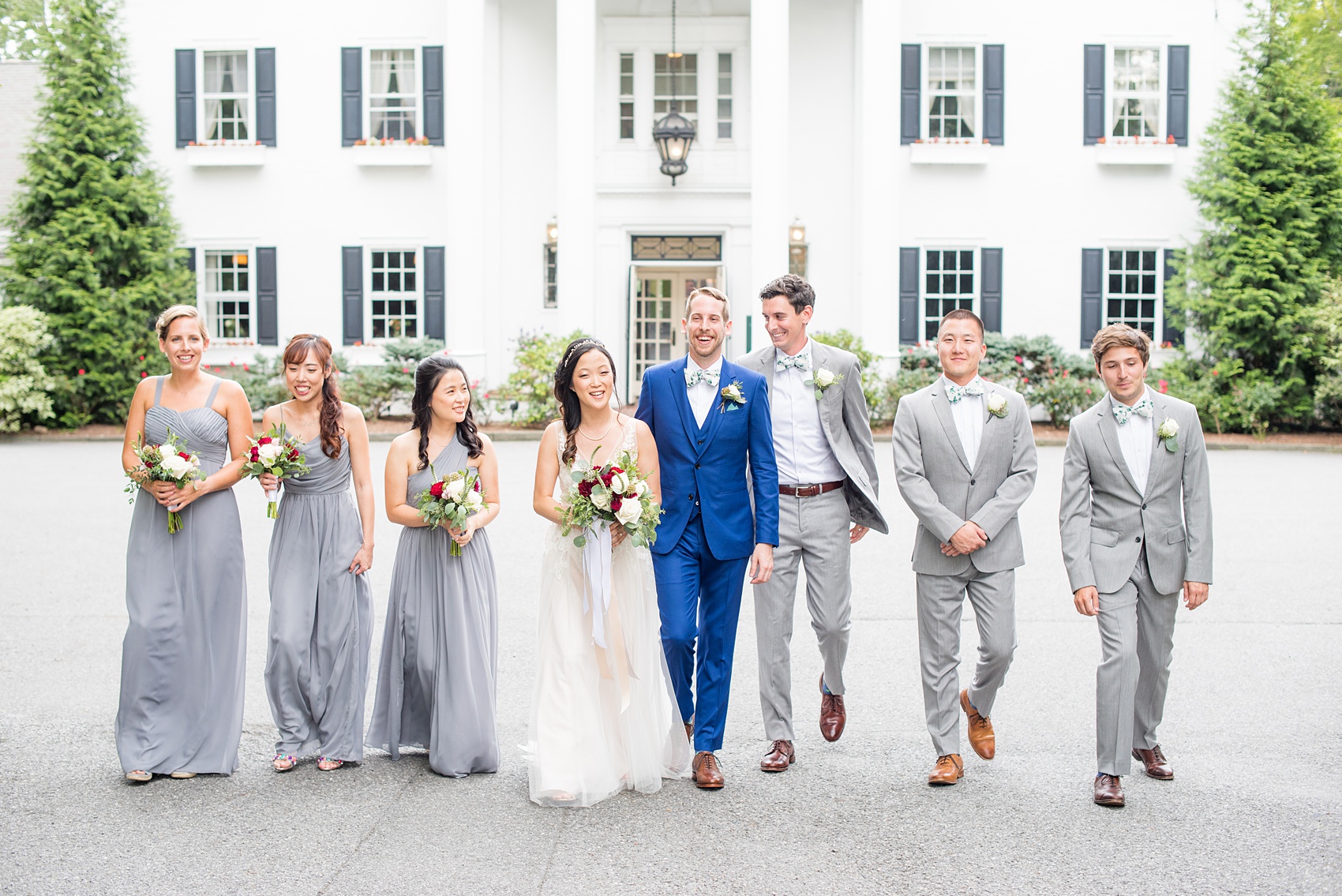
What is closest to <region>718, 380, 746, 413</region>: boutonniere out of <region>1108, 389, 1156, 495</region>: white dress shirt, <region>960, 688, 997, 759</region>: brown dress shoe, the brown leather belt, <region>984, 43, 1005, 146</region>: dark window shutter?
the brown leather belt

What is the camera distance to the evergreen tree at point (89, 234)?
2078cm

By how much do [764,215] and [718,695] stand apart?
16523mm

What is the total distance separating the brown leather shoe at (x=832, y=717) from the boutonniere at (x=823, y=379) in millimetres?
1383

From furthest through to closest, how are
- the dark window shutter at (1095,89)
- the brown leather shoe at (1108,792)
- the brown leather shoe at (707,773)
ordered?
1. the dark window shutter at (1095,89)
2. the brown leather shoe at (707,773)
3. the brown leather shoe at (1108,792)

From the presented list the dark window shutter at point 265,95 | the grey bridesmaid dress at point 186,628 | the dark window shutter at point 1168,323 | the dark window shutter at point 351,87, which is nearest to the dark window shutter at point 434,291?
the dark window shutter at point 351,87

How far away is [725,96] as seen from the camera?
22.7 meters

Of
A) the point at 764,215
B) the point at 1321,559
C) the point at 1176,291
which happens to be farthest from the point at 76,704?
the point at 1176,291

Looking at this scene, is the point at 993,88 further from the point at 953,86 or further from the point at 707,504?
the point at 707,504

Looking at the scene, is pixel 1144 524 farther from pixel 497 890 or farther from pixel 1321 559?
pixel 1321 559

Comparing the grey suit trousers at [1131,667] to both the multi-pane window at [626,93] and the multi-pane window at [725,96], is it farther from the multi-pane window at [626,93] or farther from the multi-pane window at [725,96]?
the multi-pane window at [626,93]

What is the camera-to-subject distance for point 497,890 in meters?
4.01

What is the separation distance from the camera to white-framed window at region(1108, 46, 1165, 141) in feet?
73.2

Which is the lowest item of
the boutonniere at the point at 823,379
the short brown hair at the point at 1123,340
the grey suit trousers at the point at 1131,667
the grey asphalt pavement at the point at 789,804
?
the grey asphalt pavement at the point at 789,804

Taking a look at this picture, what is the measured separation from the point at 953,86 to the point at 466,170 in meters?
9.19
